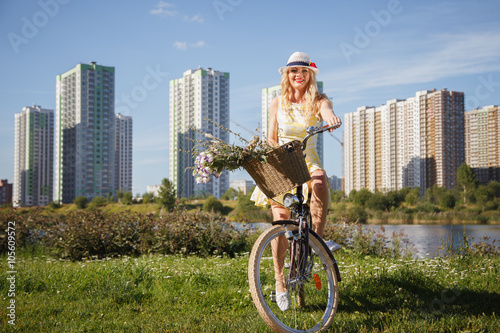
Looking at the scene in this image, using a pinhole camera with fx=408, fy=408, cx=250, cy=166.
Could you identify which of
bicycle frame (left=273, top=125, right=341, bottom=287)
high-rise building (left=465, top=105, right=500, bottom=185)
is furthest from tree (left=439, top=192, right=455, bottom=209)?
bicycle frame (left=273, top=125, right=341, bottom=287)

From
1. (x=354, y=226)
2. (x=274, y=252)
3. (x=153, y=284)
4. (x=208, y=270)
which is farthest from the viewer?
(x=354, y=226)

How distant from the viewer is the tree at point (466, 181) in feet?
129

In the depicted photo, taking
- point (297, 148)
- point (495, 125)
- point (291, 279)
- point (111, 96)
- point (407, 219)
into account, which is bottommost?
point (407, 219)

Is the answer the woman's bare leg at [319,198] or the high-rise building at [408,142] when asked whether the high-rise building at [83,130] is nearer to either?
the high-rise building at [408,142]

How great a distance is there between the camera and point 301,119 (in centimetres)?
321

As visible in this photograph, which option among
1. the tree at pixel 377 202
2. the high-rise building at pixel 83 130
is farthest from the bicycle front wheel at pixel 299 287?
the high-rise building at pixel 83 130

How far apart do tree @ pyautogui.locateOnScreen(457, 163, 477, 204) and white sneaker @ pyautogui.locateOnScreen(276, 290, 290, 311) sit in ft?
136

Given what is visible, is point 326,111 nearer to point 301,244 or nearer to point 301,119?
point 301,119

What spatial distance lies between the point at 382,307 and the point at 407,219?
31.9m

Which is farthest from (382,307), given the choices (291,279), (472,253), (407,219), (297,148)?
(407,219)

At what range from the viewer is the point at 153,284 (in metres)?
4.05

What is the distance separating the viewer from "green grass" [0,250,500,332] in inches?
110

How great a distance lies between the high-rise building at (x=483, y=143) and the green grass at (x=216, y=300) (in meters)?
45.1

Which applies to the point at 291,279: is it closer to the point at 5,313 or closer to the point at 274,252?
the point at 274,252
